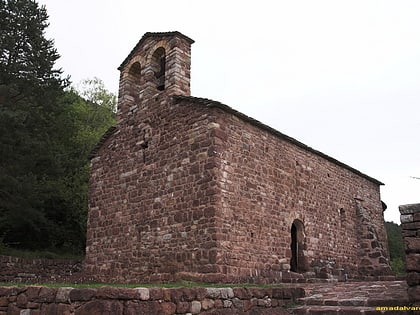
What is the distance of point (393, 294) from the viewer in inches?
287

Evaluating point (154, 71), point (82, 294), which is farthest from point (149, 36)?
point (82, 294)

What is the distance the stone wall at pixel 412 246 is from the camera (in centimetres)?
596

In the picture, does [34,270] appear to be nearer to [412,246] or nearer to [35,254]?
[35,254]

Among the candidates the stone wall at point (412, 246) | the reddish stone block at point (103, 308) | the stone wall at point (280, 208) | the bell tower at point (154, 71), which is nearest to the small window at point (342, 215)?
the stone wall at point (280, 208)

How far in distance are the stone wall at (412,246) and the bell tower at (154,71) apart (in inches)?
293

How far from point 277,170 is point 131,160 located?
4631 millimetres

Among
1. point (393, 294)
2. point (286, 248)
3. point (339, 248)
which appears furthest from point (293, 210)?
point (393, 294)

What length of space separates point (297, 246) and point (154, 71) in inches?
287

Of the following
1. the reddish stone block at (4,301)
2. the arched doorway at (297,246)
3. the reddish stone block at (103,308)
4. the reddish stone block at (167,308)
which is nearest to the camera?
the reddish stone block at (103,308)

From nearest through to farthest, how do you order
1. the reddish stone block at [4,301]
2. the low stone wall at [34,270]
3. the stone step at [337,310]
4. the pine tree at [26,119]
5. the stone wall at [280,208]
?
the reddish stone block at [4,301]
the stone step at [337,310]
the stone wall at [280,208]
the low stone wall at [34,270]
the pine tree at [26,119]

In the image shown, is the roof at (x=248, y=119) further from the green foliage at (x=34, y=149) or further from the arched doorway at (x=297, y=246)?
the green foliage at (x=34, y=149)

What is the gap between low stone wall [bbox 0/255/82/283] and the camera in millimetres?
14211

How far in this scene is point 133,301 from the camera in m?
5.40

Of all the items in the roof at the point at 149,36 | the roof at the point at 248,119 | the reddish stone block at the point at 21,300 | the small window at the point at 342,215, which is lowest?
the reddish stone block at the point at 21,300
